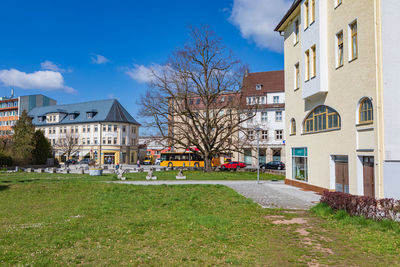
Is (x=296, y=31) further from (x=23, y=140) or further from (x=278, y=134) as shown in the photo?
(x=23, y=140)

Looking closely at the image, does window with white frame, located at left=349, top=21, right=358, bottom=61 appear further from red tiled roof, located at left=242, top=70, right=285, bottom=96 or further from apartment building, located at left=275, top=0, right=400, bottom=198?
red tiled roof, located at left=242, top=70, right=285, bottom=96

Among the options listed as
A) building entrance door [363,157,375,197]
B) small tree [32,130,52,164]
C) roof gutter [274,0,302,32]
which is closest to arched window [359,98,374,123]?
building entrance door [363,157,375,197]

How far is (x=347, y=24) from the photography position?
15227 mm

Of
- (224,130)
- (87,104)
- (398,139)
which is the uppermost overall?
(87,104)

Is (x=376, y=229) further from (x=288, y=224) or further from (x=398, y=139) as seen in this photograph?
(x=398, y=139)

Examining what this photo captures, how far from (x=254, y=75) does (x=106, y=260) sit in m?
58.6

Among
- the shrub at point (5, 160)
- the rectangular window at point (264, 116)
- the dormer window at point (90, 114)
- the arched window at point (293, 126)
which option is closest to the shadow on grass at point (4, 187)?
the arched window at point (293, 126)

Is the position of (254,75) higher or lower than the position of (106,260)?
higher

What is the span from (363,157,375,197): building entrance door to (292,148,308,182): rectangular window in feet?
21.1

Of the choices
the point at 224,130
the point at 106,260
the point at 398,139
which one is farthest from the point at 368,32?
the point at 224,130

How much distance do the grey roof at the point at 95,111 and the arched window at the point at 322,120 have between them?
200ft

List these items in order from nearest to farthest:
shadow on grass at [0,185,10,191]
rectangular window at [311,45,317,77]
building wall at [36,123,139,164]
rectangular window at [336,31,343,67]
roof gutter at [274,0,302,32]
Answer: rectangular window at [336,31,343,67]
rectangular window at [311,45,317,77]
shadow on grass at [0,185,10,191]
roof gutter at [274,0,302,32]
building wall at [36,123,139,164]

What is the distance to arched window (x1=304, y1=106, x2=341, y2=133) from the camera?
659 inches

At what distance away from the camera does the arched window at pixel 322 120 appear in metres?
16.7
